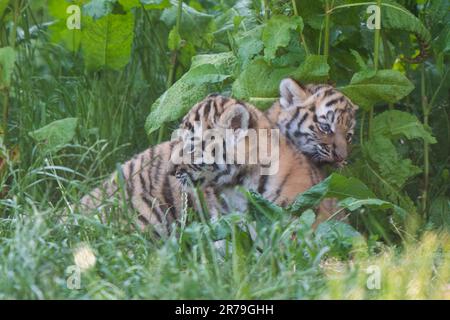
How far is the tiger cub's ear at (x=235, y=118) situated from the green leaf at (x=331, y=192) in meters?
0.69

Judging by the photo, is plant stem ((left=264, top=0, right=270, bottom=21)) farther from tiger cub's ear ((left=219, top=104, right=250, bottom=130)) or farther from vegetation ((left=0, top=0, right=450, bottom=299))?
tiger cub's ear ((left=219, top=104, right=250, bottom=130))

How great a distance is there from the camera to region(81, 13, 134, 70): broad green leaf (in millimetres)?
7688

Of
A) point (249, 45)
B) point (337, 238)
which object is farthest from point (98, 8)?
point (337, 238)

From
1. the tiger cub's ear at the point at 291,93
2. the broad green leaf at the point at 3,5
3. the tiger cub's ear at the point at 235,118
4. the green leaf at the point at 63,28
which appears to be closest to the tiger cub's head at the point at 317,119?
the tiger cub's ear at the point at 291,93

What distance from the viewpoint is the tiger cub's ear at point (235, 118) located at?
635cm

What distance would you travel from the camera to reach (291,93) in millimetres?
6590

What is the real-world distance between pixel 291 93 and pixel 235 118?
44 centimetres

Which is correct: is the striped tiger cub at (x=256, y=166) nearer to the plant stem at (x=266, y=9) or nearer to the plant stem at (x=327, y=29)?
the plant stem at (x=327, y=29)

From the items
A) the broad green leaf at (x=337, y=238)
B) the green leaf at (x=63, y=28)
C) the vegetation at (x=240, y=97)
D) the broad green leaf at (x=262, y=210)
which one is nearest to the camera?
the vegetation at (x=240, y=97)

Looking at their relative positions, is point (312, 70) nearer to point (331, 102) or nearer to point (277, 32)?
point (331, 102)

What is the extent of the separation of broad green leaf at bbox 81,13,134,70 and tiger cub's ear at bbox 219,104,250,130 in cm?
164
